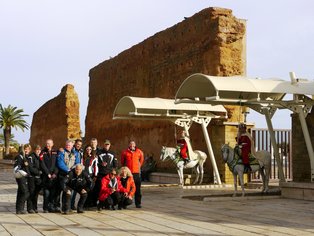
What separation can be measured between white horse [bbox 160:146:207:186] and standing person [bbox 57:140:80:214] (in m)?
6.73

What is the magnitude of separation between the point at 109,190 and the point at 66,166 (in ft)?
3.34

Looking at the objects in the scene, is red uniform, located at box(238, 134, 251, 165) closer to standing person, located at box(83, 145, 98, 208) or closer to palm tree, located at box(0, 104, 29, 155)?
standing person, located at box(83, 145, 98, 208)

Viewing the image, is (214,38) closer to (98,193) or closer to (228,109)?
(228,109)

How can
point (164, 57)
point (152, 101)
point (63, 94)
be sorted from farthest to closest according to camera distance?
point (63, 94), point (164, 57), point (152, 101)

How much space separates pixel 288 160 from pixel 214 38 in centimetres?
498

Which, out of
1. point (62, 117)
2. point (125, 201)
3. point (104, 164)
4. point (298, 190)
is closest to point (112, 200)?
point (125, 201)

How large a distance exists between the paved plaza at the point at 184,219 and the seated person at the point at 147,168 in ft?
27.5

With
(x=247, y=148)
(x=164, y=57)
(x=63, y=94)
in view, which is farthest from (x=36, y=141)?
(x=247, y=148)

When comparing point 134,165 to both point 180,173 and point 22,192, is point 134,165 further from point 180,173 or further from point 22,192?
point 180,173

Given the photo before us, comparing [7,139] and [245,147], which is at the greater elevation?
[7,139]

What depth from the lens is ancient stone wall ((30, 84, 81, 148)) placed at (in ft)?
128

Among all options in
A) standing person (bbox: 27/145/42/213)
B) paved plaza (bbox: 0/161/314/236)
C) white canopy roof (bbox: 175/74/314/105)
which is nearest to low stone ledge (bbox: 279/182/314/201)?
paved plaza (bbox: 0/161/314/236)

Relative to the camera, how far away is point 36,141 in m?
49.5

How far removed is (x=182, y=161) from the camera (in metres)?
17.2
